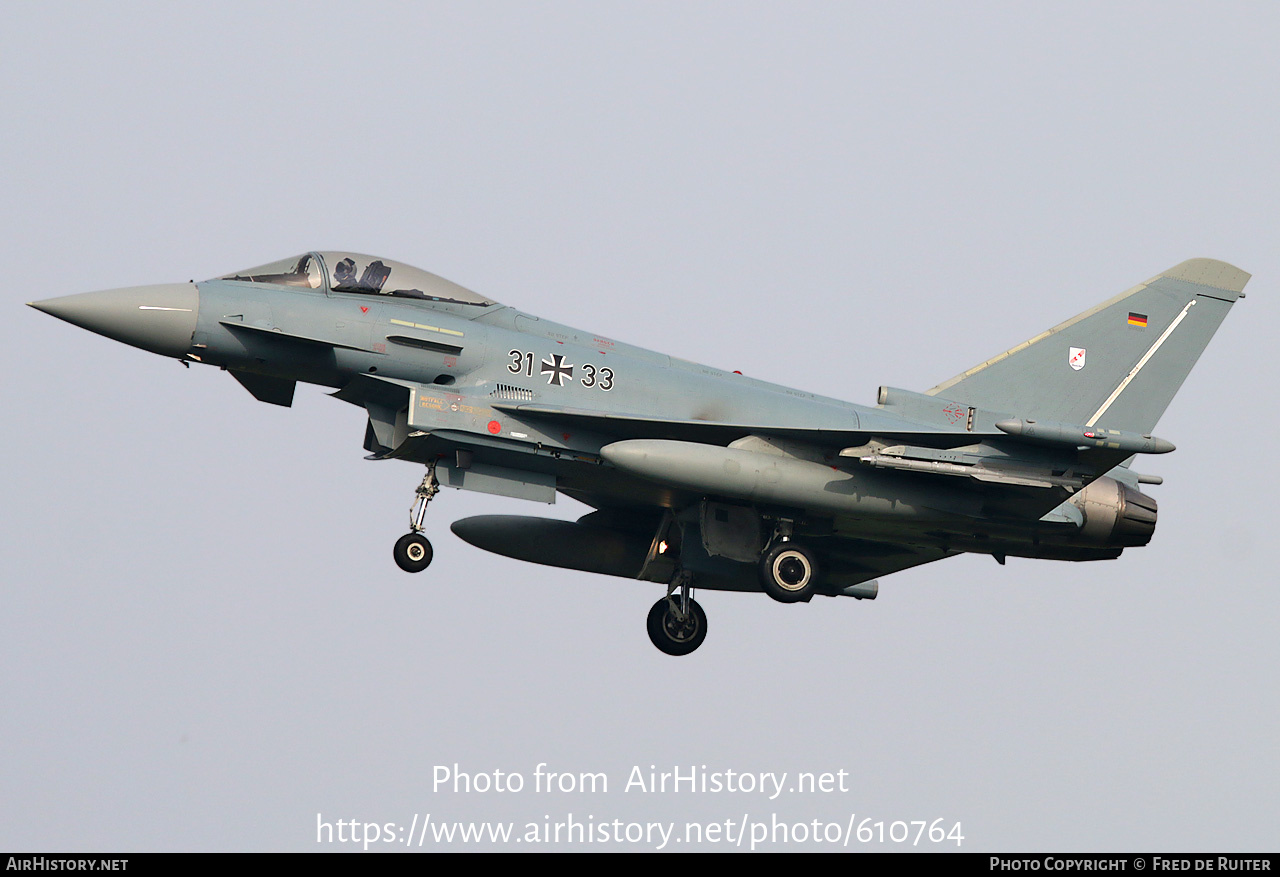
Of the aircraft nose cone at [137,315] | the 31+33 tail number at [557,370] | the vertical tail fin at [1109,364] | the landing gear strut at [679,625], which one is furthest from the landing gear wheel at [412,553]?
the vertical tail fin at [1109,364]

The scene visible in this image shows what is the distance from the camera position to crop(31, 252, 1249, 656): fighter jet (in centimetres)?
1507

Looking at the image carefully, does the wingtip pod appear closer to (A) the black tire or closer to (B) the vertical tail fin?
(B) the vertical tail fin

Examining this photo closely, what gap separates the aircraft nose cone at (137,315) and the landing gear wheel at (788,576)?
22.6 ft

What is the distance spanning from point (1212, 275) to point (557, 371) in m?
8.69

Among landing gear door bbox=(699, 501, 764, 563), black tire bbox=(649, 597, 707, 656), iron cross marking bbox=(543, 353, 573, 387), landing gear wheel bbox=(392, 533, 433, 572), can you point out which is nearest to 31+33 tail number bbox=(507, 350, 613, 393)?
iron cross marking bbox=(543, 353, 573, 387)

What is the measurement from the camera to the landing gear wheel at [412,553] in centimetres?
1491

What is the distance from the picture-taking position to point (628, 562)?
18.7 metres

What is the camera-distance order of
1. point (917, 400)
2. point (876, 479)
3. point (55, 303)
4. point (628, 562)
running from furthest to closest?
point (628, 562) < point (917, 400) < point (876, 479) < point (55, 303)

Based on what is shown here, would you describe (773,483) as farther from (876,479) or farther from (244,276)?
(244,276)

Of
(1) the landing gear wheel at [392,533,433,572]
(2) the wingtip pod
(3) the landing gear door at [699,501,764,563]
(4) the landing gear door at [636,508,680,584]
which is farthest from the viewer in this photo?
(2) the wingtip pod

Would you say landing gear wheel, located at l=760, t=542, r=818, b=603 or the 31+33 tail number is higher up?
the 31+33 tail number

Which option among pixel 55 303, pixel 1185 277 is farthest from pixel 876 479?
pixel 55 303

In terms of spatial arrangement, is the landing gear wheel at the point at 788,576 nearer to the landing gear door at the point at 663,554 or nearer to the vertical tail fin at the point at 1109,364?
the landing gear door at the point at 663,554

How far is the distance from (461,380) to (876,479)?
4790 mm
